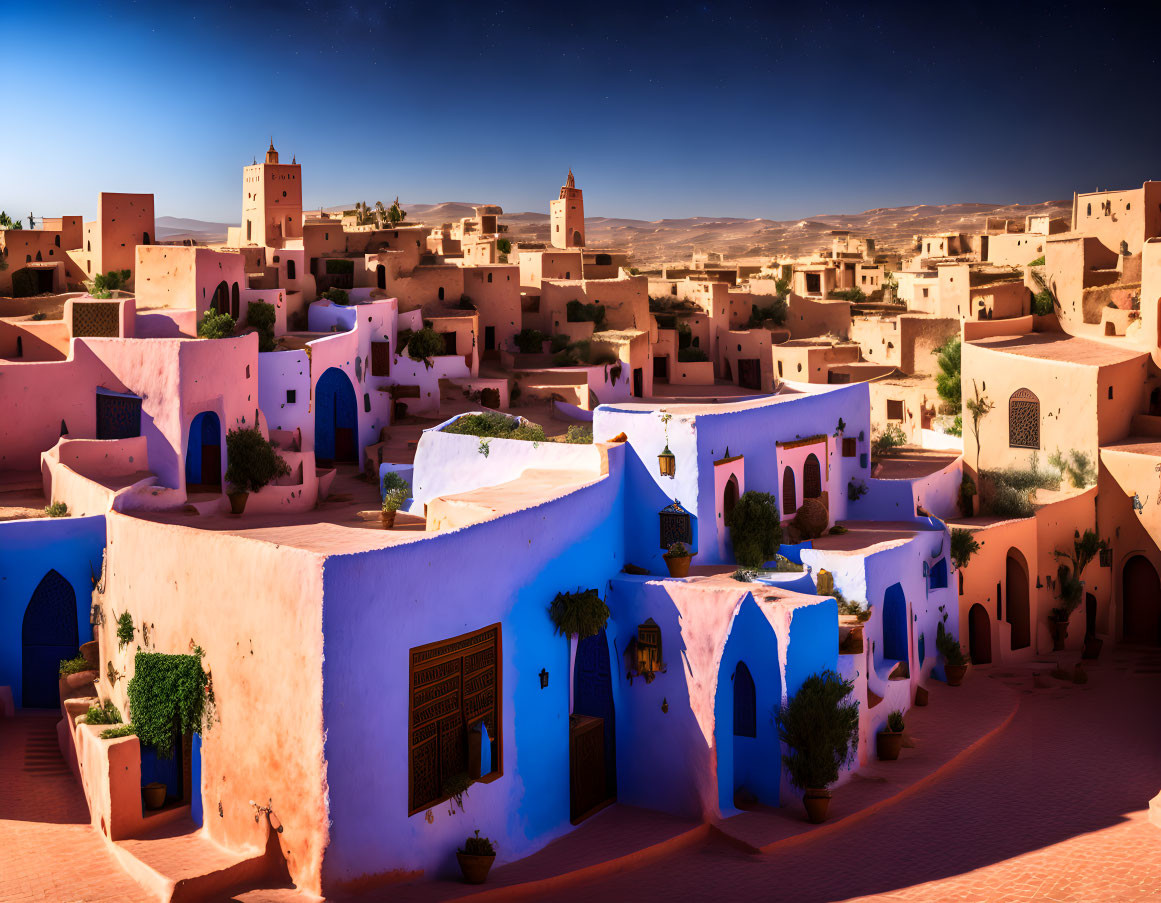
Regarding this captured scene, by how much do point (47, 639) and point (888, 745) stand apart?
11995 millimetres

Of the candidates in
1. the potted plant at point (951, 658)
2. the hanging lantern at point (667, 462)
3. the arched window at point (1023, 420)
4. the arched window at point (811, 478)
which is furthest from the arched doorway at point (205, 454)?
the arched window at point (1023, 420)

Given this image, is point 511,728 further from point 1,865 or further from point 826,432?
point 826,432

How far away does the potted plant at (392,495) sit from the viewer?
798 inches

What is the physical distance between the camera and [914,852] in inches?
598

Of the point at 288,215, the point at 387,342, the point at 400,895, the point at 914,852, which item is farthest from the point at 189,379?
the point at 288,215

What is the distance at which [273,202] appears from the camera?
38375mm

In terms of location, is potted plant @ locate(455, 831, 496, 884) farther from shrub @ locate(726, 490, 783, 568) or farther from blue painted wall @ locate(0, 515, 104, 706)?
blue painted wall @ locate(0, 515, 104, 706)

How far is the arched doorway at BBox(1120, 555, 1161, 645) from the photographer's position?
2512 cm

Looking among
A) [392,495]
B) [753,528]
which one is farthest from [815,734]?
[392,495]

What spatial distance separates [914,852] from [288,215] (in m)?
29.3

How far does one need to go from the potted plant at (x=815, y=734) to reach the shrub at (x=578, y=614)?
2632 millimetres

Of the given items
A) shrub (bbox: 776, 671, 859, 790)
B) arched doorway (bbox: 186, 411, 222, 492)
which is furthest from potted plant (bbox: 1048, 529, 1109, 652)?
arched doorway (bbox: 186, 411, 222, 492)

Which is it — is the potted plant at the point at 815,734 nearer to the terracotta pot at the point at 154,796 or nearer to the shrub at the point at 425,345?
the terracotta pot at the point at 154,796

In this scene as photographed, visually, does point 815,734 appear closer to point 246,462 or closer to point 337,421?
point 246,462
